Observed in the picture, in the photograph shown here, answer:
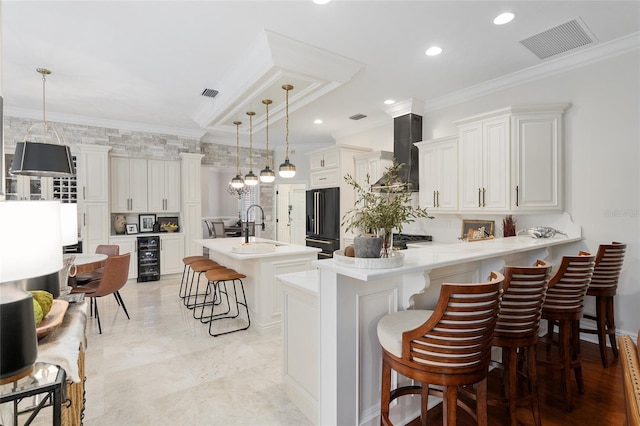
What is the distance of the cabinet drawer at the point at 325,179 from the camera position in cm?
599

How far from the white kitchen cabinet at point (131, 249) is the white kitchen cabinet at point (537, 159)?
20.1 ft

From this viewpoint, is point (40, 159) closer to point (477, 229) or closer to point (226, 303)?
point (226, 303)

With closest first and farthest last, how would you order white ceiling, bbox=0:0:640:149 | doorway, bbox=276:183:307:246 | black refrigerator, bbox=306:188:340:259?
white ceiling, bbox=0:0:640:149, black refrigerator, bbox=306:188:340:259, doorway, bbox=276:183:307:246

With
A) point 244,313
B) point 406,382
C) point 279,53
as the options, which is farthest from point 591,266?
point 244,313

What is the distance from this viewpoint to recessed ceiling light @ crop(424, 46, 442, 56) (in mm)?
3291

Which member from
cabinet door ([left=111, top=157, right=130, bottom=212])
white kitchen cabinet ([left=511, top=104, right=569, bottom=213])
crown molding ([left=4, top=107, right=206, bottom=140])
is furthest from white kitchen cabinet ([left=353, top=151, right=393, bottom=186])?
cabinet door ([left=111, top=157, right=130, bottom=212])

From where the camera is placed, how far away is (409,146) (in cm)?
491

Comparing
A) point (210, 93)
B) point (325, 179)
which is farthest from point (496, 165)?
point (210, 93)

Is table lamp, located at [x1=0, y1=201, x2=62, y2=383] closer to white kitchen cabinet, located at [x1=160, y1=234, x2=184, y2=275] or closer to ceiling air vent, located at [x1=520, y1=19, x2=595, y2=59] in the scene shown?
ceiling air vent, located at [x1=520, y1=19, x2=595, y2=59]

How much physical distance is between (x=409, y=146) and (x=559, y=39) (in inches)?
83.4

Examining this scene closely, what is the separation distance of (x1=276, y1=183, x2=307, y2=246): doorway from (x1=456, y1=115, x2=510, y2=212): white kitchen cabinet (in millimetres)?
4713

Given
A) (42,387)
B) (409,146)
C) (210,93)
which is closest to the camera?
(42,387)

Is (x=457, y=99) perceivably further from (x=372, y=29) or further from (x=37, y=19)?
(x=37, y=19)

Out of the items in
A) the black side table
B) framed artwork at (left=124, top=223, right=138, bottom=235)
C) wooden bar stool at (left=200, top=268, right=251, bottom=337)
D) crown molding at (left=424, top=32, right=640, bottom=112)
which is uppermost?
crown molding at (left=424, top=32, right=640, bottom=112)
